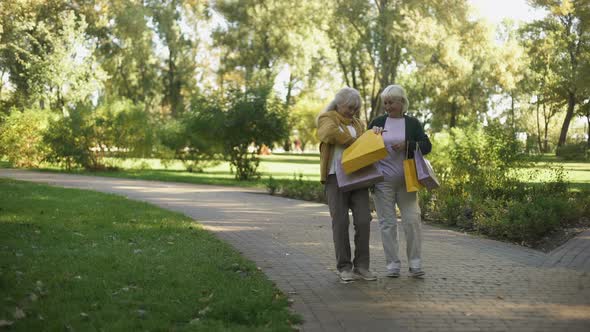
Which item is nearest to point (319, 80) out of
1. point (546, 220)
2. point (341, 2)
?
point (341, 2)

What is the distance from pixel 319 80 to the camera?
57.7m

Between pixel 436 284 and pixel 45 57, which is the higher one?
pixel 45 57

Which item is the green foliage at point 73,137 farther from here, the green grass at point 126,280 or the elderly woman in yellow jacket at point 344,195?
the elderly woman in yellow jacket at point 344,195

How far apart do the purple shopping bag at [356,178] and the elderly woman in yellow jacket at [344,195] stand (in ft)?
0.38

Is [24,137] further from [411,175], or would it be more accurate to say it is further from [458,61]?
[411,175]

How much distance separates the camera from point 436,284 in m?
6.51

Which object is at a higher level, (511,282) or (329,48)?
(329,48)

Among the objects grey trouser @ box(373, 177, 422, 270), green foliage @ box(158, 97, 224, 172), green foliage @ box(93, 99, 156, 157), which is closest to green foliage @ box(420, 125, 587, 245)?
grey trouser @ box(373, 177, 422, 270)

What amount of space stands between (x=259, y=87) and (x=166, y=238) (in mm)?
15369

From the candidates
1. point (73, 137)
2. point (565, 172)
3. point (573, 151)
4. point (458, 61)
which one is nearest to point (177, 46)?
point (458, 61)

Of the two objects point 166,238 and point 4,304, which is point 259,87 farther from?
point 4,304

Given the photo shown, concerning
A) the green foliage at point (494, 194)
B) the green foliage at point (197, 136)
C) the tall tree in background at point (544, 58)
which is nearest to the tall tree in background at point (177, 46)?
the green foliage at point (197, 136)

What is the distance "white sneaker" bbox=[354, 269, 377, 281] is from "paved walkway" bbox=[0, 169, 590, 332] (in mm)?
79

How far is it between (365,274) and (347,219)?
60 centimetres
